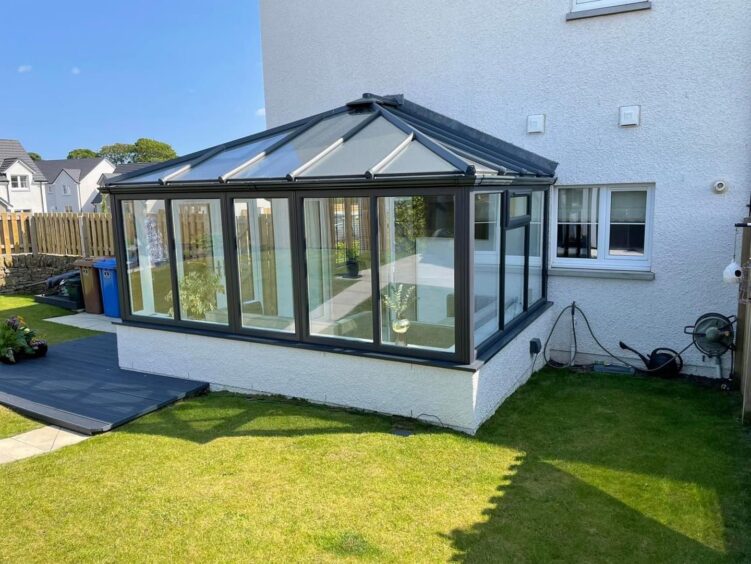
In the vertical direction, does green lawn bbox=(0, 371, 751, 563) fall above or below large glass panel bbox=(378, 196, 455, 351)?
below

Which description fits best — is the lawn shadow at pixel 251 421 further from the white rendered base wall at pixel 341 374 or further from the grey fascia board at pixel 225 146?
the grey fascia board at pixel 225 146

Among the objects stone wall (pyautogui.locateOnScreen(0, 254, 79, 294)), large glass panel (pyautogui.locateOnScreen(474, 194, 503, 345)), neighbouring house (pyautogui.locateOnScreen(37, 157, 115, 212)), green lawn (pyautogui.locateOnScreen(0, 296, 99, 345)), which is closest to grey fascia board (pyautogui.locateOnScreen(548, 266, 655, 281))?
large glass panel (pyautogui.locateOnScreen(474, 194, 503, 345))

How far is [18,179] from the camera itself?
46.2 m

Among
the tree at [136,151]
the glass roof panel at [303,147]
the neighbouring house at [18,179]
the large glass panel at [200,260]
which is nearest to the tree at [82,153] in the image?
the tree at [136,151]

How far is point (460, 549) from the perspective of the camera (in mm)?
4059

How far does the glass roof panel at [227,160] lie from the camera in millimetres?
7431

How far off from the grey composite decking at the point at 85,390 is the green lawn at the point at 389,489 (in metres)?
0.38

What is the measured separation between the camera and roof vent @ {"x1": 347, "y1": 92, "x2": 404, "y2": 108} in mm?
8227

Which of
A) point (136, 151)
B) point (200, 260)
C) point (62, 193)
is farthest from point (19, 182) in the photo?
point (136, 151)

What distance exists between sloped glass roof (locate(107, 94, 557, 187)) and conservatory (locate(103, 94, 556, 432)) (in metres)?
0.03

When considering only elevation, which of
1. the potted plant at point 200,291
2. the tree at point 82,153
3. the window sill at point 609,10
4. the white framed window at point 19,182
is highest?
the tree at point 82,153

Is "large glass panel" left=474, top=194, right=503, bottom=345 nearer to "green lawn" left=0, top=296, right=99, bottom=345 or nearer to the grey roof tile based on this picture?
"green lawn" left=0, top=296, right=99, bottom=345

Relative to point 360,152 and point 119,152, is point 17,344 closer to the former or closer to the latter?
point 360,152

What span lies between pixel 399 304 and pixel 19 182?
1984 inches
